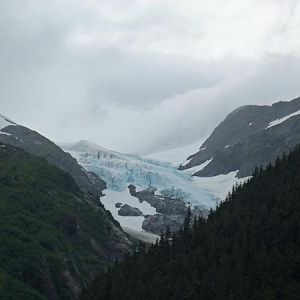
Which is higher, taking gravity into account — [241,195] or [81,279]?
[241,195]

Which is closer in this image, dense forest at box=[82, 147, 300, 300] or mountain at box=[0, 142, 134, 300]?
dense forest at box=[82, 147, 300, 300]

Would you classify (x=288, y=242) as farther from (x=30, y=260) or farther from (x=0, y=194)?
(x=0, y=194)

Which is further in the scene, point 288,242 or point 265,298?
point 288,242

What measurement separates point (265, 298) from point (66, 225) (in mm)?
99611

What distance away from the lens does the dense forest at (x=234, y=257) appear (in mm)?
97688

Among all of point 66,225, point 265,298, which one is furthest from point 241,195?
point 66,225

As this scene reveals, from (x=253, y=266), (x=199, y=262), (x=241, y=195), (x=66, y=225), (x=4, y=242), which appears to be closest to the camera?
(x=253, y=266)

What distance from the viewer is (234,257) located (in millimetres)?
106625

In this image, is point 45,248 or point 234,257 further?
point 45,248

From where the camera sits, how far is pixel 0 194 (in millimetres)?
186625

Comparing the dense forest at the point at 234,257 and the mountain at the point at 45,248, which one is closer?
the dense forest at the point at 234,257

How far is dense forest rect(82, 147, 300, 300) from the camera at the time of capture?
320ft

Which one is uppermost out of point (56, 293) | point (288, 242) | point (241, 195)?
point (241, 195)

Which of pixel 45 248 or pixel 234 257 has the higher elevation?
pixel 45 248
